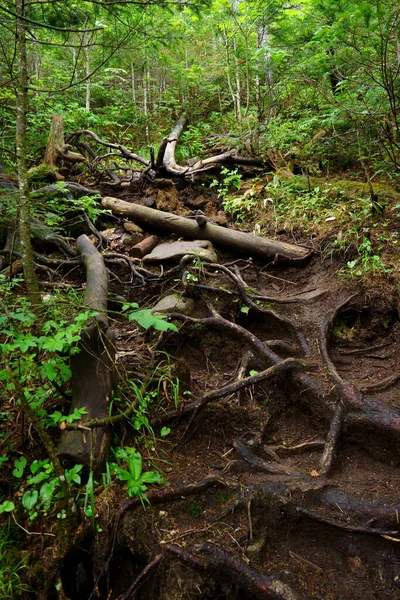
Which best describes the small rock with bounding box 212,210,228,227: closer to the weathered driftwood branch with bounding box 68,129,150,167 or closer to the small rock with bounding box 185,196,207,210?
the small rock with bounding box 185,196,207,210

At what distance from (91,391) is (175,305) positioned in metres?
1.66

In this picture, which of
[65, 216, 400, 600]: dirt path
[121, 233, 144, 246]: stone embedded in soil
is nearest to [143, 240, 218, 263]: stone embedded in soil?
[121, 233, 144, 246]: stone embedded in soil

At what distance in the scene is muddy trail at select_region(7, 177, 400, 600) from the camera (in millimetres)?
2211

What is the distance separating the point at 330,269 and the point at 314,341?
1414mm

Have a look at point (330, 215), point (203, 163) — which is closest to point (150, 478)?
point (330, 215)

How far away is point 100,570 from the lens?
2.21 meters

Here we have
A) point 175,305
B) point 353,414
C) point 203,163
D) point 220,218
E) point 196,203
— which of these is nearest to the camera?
point 353,414

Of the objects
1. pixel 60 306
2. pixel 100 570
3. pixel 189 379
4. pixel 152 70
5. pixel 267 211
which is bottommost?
pixel 100 570

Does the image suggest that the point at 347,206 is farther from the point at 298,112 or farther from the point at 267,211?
the point at 298,112

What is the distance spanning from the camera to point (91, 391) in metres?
2.85

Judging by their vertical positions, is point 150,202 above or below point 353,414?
above

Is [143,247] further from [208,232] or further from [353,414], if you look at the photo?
[353,414]

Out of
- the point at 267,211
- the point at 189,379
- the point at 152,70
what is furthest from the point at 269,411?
the point at 152,70

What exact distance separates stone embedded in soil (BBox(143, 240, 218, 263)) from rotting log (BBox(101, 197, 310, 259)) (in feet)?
0.75
